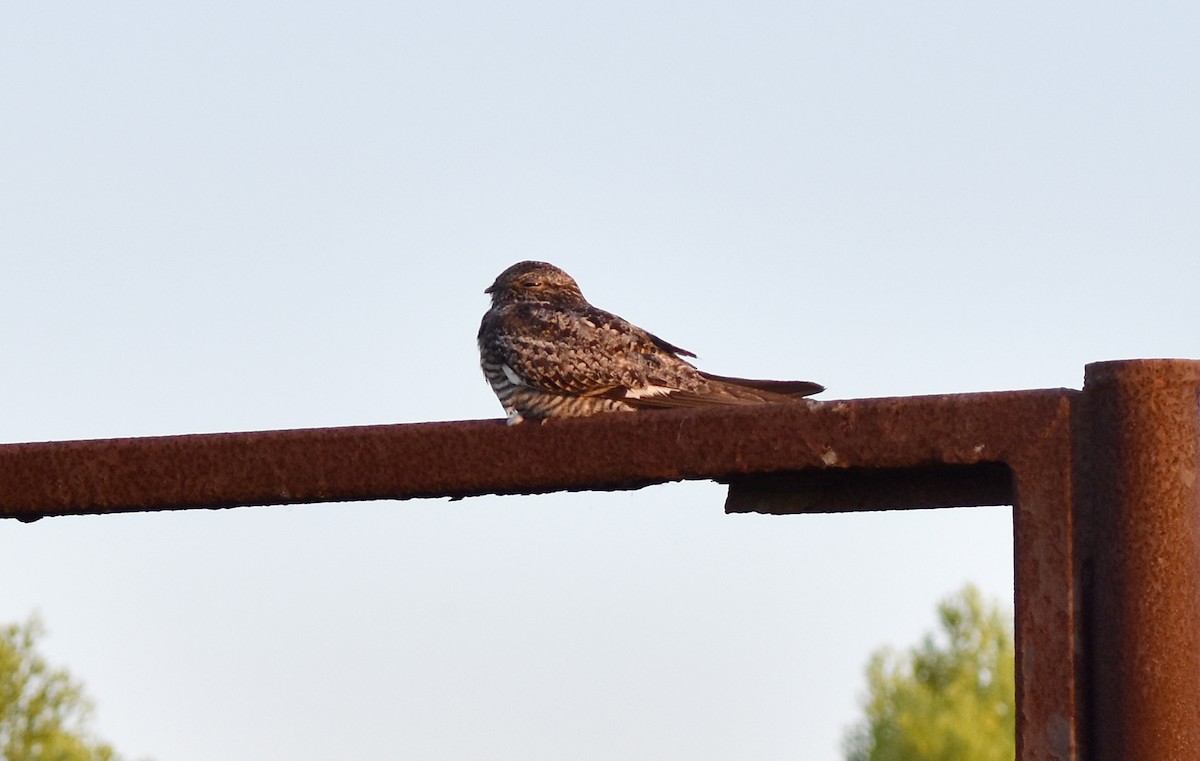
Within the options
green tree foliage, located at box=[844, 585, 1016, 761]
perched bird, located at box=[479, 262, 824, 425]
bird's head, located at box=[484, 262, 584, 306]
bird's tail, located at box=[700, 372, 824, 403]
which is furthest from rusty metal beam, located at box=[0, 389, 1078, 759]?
green tree foliage, located at box=[844, 585, 1016, 761]

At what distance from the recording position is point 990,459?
254 centimetres

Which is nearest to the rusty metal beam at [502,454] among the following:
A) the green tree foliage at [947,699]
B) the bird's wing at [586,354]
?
the bird's wing at [586,354]

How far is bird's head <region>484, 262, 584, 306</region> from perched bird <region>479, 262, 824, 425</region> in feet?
2.05

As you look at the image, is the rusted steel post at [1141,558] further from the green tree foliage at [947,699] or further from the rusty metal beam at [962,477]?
the green tree foliage at [947,699]

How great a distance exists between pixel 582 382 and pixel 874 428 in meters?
3.03

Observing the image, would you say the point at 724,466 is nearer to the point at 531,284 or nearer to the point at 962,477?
the point at 962,477

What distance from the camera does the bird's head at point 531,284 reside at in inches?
279

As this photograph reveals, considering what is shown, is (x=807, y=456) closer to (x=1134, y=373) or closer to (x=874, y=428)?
(x=874, y=428)

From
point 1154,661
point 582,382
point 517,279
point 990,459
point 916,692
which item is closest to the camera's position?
point 1154,661

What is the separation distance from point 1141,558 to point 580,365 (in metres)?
3.38

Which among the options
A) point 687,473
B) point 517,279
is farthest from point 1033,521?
point 517,279

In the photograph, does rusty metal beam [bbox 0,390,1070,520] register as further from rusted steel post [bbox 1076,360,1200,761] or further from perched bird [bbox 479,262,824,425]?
perched bird [bbox 479,262,824,425]

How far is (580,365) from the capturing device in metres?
5.66

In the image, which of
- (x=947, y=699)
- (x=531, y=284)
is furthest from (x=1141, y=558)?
(x=947, y=699)
